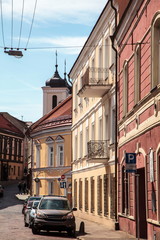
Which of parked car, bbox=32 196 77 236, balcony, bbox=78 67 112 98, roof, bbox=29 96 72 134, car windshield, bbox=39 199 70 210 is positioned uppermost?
roof, bbox=29 96 72 134

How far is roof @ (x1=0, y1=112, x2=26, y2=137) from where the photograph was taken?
101 meters

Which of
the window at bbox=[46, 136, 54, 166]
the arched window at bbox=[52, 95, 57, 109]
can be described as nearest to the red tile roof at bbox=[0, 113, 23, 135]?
the arched window at bbox=[52, 95, 57, 109]

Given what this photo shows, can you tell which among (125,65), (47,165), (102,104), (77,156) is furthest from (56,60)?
(125,65)

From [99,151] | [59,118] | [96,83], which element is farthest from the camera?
[59,118]

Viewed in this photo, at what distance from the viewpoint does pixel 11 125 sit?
10738 centimetres

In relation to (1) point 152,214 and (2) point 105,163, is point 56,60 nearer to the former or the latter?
(2) point 105,163

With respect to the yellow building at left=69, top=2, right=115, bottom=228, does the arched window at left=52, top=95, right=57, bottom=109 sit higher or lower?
higher

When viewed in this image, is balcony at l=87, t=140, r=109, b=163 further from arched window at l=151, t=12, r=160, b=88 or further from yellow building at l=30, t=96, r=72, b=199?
yellow building at l=30, t=96, r=72, b=199

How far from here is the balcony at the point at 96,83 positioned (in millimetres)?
28837

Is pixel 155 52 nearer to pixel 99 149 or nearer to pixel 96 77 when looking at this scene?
pixel 99 149

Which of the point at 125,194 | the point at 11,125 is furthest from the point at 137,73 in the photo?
the point at 11,125

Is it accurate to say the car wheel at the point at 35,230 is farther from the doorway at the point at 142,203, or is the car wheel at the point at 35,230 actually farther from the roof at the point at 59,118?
the roof at the point at 59,118

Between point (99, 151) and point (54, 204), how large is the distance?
16.3 feet

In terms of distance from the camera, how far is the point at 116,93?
1011 inches
